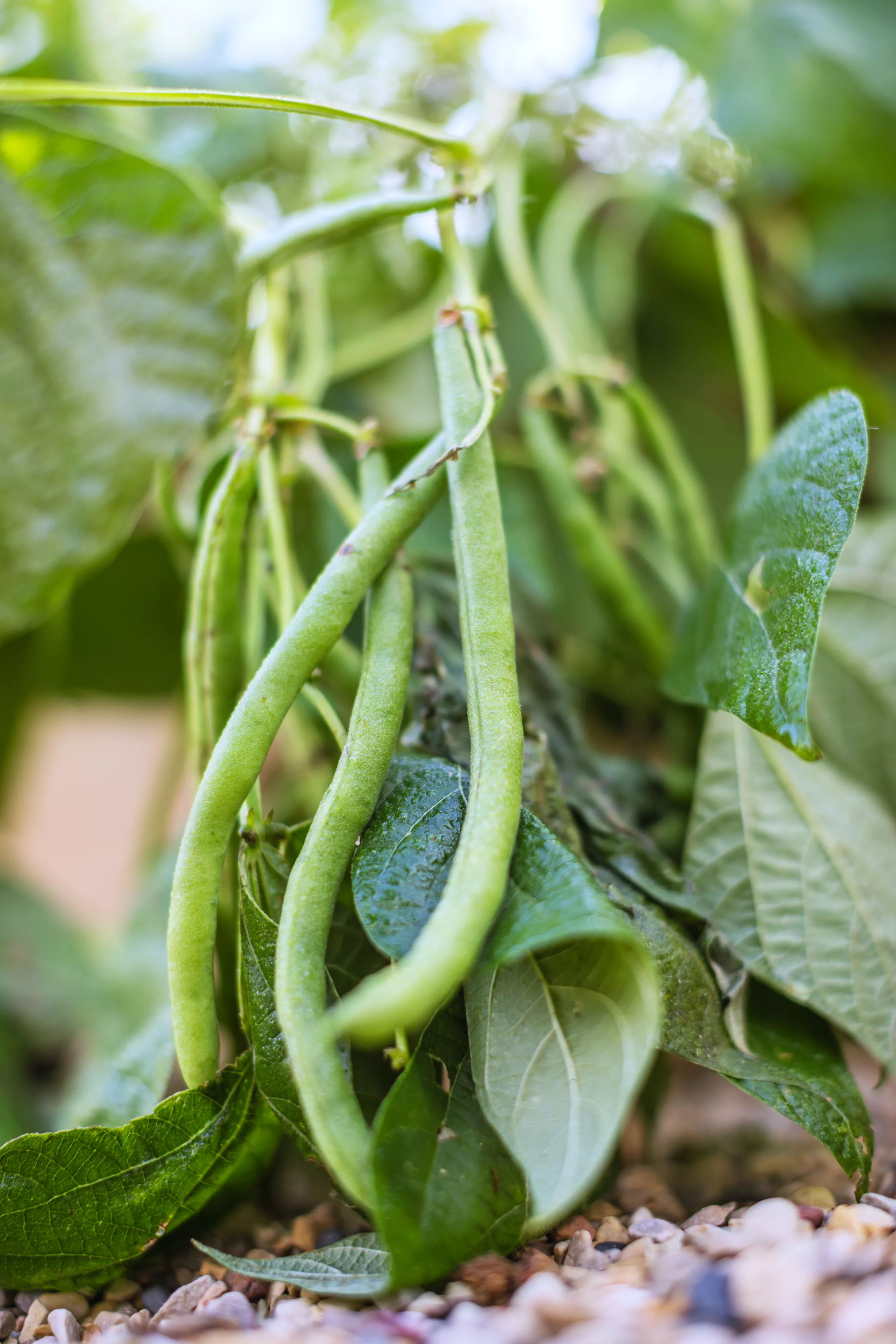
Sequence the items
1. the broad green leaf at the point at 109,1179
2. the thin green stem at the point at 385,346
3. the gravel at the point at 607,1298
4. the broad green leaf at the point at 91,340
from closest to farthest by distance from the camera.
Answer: the gravel at the point at 607,1298 < the broad green leaf at the point at 109,1179 < the broad green leaf at the point at 91,340 < the thin green stem at the point at 385,346

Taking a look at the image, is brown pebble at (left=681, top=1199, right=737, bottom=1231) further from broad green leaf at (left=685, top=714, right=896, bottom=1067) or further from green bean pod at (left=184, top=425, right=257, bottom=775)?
green bean pod at (left=184, top=425, right=257, bottom=775)

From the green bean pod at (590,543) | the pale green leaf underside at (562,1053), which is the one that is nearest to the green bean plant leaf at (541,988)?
the pale green leaf underside at (562,1053)

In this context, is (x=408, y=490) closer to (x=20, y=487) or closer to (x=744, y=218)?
(x=20, y=487)

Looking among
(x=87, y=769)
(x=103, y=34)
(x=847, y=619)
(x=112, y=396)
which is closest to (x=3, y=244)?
(x=112, y=396)

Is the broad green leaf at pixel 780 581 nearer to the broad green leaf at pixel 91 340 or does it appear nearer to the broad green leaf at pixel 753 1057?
the broad green leaf at pixel 753 1057

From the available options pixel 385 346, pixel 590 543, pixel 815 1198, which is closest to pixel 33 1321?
pixel 815 1198

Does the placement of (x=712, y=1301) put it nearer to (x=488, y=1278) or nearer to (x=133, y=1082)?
(x=488, y=1278)
